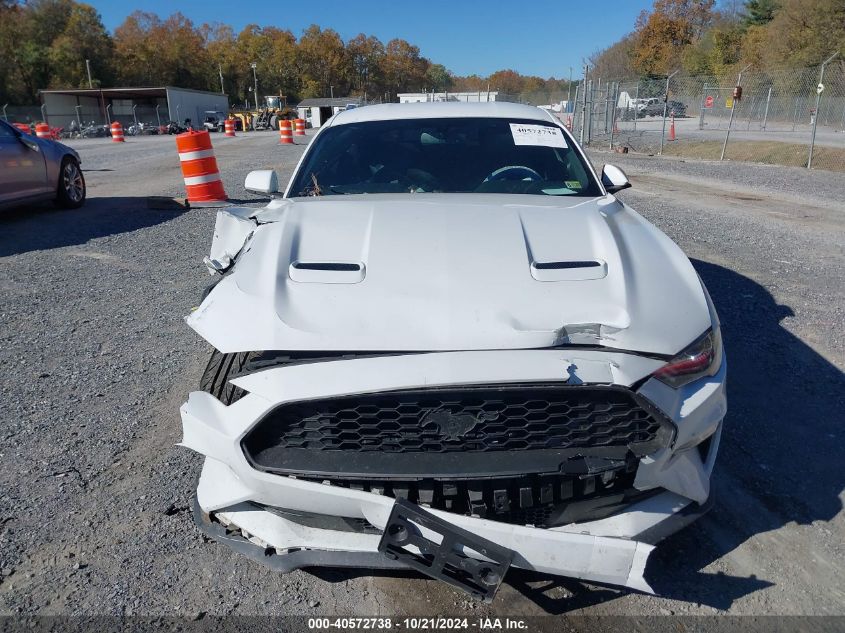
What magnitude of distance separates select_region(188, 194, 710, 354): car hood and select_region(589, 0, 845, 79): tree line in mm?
26455

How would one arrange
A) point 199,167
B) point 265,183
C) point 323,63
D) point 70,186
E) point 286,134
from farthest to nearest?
point 323,63
point 286,134
point 199,167
point 70,186
point 265,183

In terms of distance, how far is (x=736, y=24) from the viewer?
61.2 m

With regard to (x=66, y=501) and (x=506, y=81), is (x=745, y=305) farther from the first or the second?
(x=506, y=81)

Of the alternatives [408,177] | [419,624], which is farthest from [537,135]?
[419,624]

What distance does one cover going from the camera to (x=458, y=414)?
6.25 feet

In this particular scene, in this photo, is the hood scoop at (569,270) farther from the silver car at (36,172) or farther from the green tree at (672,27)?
the green tree at (672,27)

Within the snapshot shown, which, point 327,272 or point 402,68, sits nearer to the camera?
point 327,272

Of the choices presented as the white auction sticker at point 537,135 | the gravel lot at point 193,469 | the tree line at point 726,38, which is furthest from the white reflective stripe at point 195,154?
the tree line at point 726,38

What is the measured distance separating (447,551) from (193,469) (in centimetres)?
161

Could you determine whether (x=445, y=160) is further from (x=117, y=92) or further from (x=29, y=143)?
(x=117, y=92)

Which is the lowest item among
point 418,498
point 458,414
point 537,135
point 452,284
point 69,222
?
point 69,222

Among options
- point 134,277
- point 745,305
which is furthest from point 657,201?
point 134,277

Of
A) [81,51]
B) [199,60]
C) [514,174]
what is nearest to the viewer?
[514,174]

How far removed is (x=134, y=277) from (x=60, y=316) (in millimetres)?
1148
